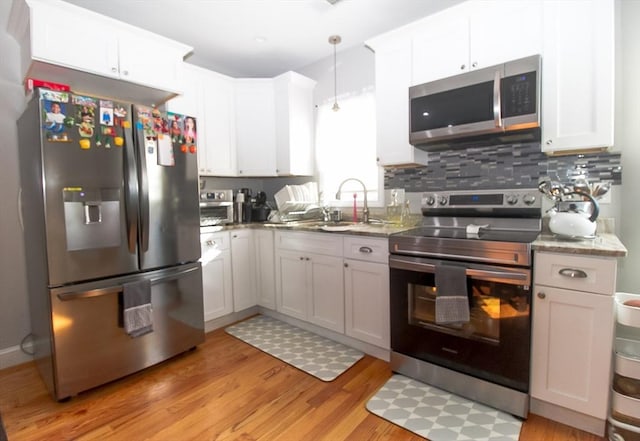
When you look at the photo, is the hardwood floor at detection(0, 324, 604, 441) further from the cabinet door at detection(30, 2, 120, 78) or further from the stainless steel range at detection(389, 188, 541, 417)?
the cabinet door at detection(30, 2, 120, 78)

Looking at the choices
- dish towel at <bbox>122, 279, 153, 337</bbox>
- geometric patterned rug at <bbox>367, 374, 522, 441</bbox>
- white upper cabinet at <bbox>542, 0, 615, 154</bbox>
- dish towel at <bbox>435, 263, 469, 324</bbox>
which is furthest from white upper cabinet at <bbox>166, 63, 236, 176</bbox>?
white upper cabinet at <bbox>542, 0, 615, 154</bbox>

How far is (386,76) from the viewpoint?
2562mm

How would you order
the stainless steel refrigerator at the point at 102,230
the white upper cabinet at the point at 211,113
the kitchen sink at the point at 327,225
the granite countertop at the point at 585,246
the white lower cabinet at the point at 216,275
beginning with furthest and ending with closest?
the white upper cabinet at the point at 211,113
the white lower cabinet at the point at 216,275
the kitchen sink at the point at 327,225
the stainless steel refrigerator at the point at 102,230
the granite countertop at the point at 585,246

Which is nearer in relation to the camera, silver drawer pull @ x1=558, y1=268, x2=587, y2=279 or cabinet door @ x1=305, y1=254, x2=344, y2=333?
silver drawer pull @ x1=558, y1=268, x2=587, y2=279

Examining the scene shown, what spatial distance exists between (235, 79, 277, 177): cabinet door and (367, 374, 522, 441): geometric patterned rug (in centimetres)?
227

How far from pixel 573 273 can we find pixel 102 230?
250 cm

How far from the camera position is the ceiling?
7.90 feet

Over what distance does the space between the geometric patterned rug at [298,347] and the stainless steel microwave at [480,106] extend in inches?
63.4

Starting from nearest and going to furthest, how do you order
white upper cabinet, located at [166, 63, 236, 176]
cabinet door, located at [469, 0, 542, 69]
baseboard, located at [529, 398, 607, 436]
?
1. baseboard, located at [529, 398, 607, 436]
2. cabinet door, located at [469, 0, 542, 69]
3. white upper cabinet, located at [166, 63, 236, 176]

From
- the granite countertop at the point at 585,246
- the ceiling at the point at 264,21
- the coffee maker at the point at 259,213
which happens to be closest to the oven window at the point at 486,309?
the granite countertop at the point at 585,246

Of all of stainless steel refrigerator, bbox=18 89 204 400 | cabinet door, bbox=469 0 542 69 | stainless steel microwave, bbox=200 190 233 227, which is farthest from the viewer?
stainless steel microwave, bbox=200 190 233 227

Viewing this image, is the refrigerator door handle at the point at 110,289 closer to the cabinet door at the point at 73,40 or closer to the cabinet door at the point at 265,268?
the cabinet door at the point at 265,268

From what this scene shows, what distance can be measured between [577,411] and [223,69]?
392 centimetres

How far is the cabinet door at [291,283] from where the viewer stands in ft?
9.12
